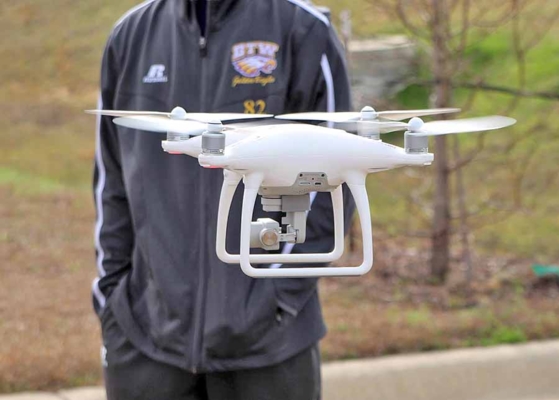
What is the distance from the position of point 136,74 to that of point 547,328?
3282mm

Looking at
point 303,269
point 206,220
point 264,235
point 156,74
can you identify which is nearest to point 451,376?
point 206,220

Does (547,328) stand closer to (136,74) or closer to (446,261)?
(446,261)

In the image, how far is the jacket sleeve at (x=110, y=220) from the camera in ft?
9.40

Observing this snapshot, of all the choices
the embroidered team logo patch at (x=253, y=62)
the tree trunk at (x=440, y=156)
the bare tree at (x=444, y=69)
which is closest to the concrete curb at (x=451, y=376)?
the bare tree at (x=444, y=69)

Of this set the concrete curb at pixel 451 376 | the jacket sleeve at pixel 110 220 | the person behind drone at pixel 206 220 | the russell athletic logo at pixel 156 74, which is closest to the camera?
the person behind drone at pixel 206 220

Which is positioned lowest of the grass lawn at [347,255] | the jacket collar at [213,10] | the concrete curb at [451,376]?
the concrete curb at [451,376]

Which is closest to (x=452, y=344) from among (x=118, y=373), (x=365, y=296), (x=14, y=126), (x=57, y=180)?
(x=365, y=296)

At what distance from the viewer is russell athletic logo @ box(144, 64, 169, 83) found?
2.68 metres

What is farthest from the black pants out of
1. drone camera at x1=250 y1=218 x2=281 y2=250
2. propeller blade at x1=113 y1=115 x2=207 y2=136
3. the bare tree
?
the bare tree

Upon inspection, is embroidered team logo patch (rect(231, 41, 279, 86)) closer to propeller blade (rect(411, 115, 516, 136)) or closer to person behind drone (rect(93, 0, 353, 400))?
person behind drone (rect(93, 0, 353, 400))

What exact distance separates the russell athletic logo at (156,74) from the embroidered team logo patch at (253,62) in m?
0.20

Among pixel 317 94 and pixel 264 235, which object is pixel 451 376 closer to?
pixel 317 94

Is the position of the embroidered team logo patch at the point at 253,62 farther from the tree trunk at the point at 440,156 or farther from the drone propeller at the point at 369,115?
the tree trunk at the point at 440,156

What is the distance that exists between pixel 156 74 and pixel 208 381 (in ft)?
2.66
